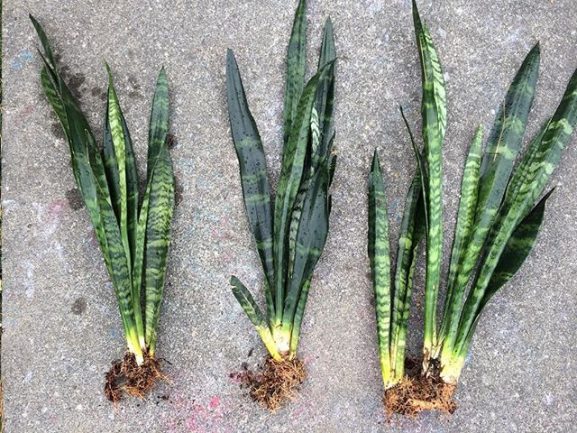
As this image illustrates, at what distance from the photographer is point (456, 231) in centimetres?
163

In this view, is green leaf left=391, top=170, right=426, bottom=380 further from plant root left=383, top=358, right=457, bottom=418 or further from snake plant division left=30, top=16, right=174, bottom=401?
snake plant division left=30, top=16, right=174, bottom=401

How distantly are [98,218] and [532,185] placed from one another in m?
1.06

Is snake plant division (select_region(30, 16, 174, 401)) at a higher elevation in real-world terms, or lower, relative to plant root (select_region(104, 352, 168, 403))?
higher

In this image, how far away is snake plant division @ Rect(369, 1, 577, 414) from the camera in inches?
62.4

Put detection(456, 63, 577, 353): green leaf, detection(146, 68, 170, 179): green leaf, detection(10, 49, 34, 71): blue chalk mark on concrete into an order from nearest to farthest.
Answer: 1. detection(456, 63, 577, 353): green leaf
2. detection(146, 68, 170, 179): green leaf
3. detection(10, 49, 34, 71): blue chalk mark on concrete

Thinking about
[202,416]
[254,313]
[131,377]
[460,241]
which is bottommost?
A: [202,416]

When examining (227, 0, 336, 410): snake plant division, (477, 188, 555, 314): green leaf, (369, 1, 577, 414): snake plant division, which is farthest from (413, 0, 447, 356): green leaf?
(227, 0, 336, 410): snake plant division

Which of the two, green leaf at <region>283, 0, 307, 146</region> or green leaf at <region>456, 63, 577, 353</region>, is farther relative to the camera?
green leaf at <region>283, 0, 307, 146</region>

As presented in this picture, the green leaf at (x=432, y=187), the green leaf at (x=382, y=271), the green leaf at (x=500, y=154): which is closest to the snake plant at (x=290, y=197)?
the green leaf at (x=382, y=271)

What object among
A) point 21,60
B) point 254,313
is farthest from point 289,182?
point 21,60

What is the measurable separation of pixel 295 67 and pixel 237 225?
444 mm

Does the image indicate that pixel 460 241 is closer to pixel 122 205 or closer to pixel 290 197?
pixel 290 197

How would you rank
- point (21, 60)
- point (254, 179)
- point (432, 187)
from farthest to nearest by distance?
point (21, 60), point (254, 179), point (432, 187)

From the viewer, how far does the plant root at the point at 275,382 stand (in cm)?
165
